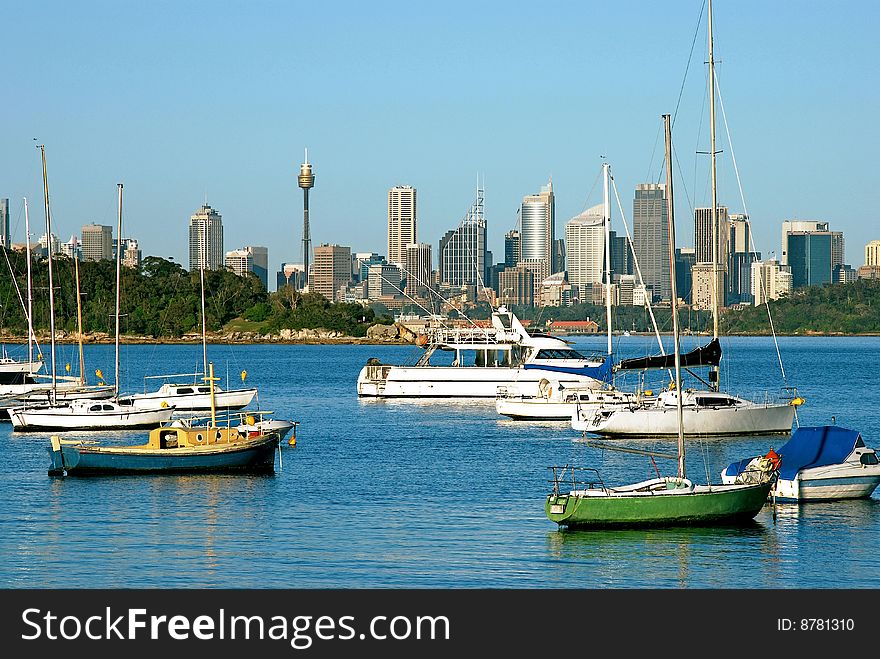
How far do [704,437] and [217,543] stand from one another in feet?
87.7

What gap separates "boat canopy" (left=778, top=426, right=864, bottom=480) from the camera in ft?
120

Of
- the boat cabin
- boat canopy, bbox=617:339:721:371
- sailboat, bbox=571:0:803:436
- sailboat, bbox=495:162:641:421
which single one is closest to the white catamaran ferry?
sailboat, bbox=495:162:641:421

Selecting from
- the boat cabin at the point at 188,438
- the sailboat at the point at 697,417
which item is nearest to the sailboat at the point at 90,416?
the boat cabin at the point at 188,438

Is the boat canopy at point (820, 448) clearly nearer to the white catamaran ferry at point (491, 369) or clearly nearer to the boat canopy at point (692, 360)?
the boat canopy at point (692, 360)

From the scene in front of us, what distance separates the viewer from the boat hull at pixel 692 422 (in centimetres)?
5344

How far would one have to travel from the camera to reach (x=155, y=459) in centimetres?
4225

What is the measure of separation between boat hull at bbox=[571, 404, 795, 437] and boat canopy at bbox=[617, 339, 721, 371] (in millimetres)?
4015

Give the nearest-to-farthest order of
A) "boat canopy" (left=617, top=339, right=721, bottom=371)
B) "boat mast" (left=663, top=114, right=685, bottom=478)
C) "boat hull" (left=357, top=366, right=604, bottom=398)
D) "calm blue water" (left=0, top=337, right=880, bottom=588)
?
"calm blue water" (left=0, top=337, right=880, bottom=588)
"boat mast" (left=663, top=114, right=685, bottom=478)
"boat canopy" (left=617, top=339, right=721, bottom=371)
"boat hull" (left=357, top=366, right=604, bottom=398)

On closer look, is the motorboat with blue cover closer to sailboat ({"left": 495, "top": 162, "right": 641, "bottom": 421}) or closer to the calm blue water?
the calm blue water

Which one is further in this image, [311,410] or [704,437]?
[311,410]
